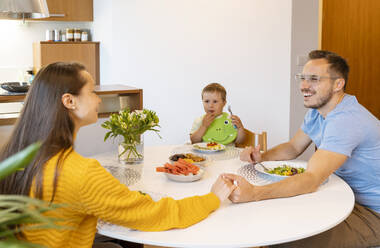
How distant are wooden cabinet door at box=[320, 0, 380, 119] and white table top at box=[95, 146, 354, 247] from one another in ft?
8.18

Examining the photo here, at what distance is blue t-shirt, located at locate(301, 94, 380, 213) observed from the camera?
5.88 ft

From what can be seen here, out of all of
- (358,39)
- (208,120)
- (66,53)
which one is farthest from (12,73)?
(358,39)

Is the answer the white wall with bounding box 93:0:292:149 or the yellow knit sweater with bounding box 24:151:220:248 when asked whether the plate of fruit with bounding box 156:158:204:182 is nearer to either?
the yellow knit sweater with bounding box 24:151:220:248

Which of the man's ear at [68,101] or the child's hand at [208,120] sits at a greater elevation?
the man's ear at [68,101]

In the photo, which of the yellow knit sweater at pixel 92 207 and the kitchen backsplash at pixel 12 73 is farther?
the kitchen backsplash at pixel 12 73

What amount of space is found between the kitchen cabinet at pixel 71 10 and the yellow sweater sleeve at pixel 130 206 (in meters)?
4.81

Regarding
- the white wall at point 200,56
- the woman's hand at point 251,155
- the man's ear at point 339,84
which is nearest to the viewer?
the man's ear at point 339,84

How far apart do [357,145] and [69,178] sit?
48.2 inches

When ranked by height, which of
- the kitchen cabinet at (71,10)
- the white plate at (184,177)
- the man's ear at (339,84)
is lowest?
the white plate at (184,177)

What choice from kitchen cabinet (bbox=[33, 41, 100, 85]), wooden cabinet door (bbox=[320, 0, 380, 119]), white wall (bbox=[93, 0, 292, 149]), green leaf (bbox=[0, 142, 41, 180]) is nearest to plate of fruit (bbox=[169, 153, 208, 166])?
green leaf (bbox=[0, 142, 41, 180])

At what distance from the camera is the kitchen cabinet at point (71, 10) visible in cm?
566

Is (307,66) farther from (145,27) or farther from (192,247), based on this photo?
(145,27)

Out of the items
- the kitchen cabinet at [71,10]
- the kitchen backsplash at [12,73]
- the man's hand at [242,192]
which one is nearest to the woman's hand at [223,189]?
the man's hand at [242,192]

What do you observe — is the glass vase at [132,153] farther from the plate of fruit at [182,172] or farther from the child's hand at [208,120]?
the child's hand at [208,120]
